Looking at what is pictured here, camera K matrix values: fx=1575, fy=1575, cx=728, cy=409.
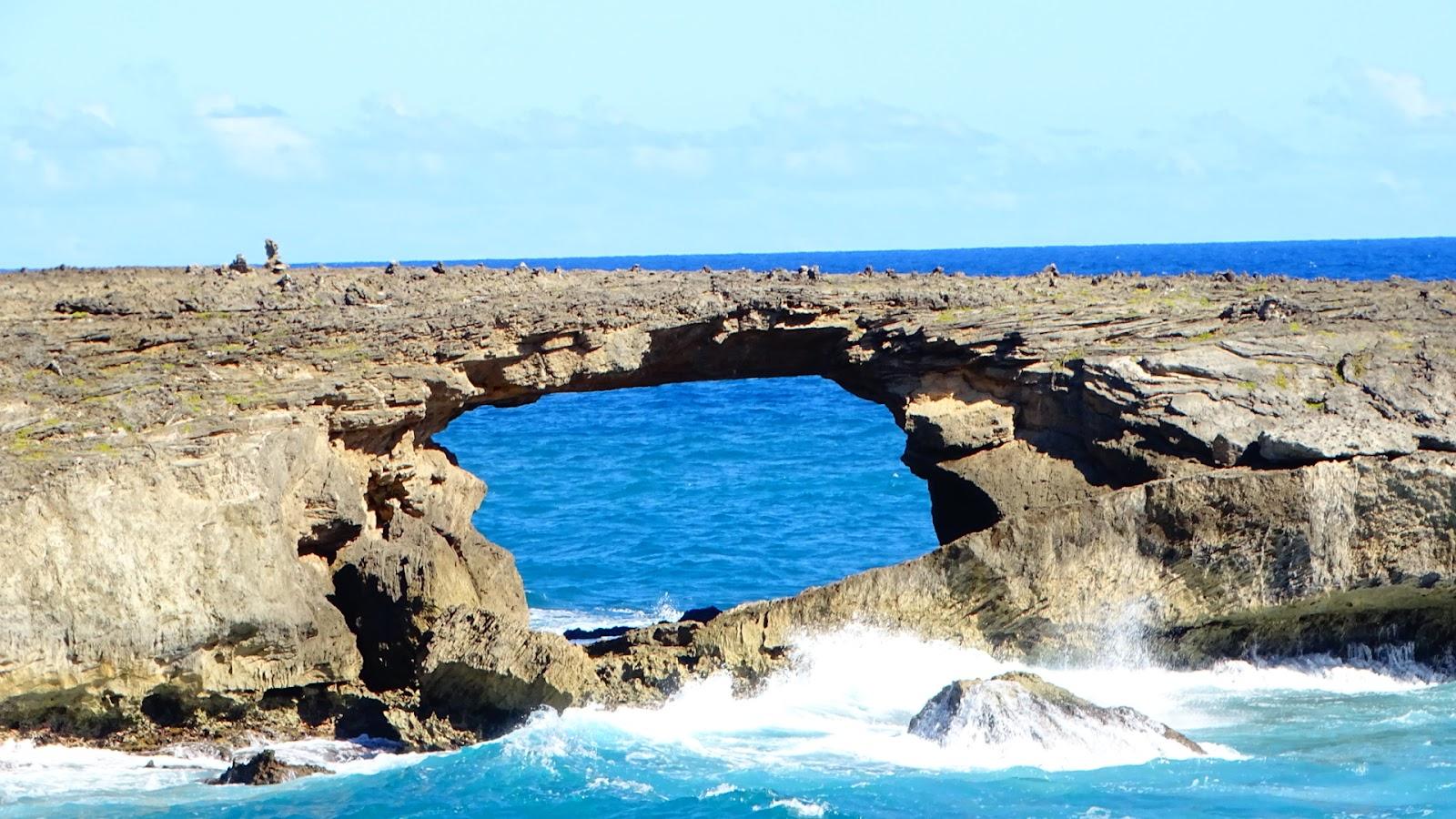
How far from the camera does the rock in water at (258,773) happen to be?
15.1 m

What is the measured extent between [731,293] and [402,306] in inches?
160

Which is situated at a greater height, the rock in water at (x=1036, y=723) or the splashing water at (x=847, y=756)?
the rock in water at (x=1036, y=723)

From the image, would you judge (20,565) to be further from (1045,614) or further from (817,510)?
(817,510)

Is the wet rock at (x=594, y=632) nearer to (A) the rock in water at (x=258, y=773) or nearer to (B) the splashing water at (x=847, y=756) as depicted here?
(B) the splashing water at (x=847, y=756)

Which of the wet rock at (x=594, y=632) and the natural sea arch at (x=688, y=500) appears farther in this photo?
the natural sea arch at (x=688, y=500)

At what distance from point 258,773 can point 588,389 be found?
21.9 feet

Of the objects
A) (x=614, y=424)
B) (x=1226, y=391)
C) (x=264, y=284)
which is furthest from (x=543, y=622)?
(x=614, y=424)

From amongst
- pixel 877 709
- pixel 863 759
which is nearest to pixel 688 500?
pixel 877 709

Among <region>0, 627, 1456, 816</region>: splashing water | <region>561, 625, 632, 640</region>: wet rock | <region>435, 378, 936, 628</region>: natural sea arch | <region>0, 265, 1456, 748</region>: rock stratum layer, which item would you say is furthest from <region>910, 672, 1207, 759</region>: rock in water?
<region>435, 378, 936, 628</region>: natural sea arch

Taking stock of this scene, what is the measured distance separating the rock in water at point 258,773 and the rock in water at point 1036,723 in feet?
20.9

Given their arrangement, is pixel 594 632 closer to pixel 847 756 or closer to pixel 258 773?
pixel 847 756

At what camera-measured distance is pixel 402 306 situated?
18906mm

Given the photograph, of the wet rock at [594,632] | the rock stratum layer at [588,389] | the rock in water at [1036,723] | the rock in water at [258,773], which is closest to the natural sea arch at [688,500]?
the wet rock at [594,632]

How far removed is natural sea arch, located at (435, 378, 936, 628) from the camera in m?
27.0
